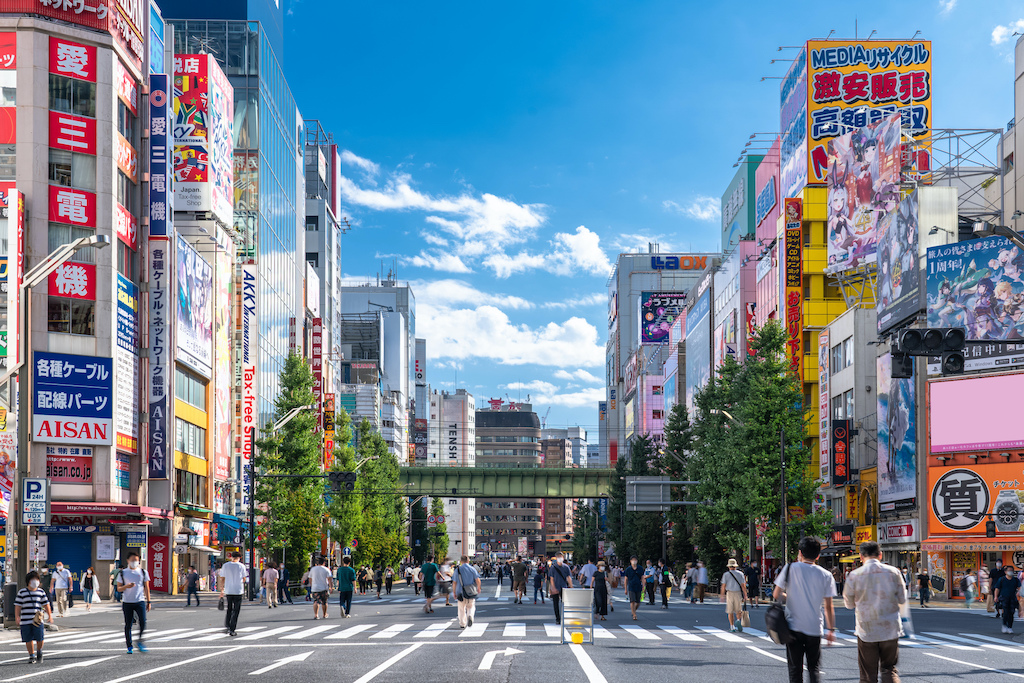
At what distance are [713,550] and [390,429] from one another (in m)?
104

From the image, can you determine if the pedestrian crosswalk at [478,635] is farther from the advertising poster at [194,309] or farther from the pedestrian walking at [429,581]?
the advertising poster at [194,309]

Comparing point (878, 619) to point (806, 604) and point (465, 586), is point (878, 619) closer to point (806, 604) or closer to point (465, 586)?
point (806, 604)

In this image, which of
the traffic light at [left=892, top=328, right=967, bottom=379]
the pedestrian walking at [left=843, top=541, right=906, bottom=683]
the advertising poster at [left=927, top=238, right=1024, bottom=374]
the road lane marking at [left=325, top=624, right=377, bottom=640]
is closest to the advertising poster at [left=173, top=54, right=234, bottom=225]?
the advertising poster at [left=927, top=238, right=1024, bottom=374]

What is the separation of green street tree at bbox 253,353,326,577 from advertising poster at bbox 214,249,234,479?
6.73 m

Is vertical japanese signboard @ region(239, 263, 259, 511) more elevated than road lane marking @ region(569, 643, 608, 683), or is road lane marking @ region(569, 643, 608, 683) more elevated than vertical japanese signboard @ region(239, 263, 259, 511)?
vertical japanese signboard @ region(239, 263, 259, 511)

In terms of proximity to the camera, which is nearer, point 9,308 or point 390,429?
point 9,308

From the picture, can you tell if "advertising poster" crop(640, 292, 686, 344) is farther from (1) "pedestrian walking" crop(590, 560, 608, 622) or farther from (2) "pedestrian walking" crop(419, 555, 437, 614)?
(1) "pedestrian walking" crop(590, 560, 608, 622)

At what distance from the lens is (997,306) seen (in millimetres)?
53438

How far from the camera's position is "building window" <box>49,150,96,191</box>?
50688 millimetres

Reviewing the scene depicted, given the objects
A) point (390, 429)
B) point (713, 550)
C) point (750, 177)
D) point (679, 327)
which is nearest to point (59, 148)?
point (713, 550)

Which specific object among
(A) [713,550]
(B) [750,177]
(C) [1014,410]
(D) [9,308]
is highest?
(B) [750,177]

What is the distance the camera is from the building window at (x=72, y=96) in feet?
167

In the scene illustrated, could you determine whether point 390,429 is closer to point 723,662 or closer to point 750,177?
point 750,177

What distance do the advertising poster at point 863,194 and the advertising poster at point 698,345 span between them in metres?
30.8
